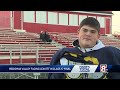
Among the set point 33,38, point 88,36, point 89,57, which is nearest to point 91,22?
point 88,36

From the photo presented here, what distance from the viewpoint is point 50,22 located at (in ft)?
8.85

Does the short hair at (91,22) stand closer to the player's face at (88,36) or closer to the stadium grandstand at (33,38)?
the player's face at (88,36)

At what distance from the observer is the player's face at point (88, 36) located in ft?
5.95

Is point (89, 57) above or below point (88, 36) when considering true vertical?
below

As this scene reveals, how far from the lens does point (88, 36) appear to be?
1823 mm

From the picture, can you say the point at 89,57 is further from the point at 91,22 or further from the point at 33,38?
the point at 33,38

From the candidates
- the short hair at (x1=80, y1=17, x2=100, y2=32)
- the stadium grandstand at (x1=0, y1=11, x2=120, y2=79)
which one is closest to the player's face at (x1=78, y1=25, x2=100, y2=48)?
the short hair at (x1=80, y1=17, x2=100, y2=32)

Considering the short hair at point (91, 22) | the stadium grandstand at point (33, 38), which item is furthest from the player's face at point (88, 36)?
the stadium grandstand at point (33, 38)

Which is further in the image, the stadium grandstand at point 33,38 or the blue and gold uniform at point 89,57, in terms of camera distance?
the stadium grandstand at point 33,38
